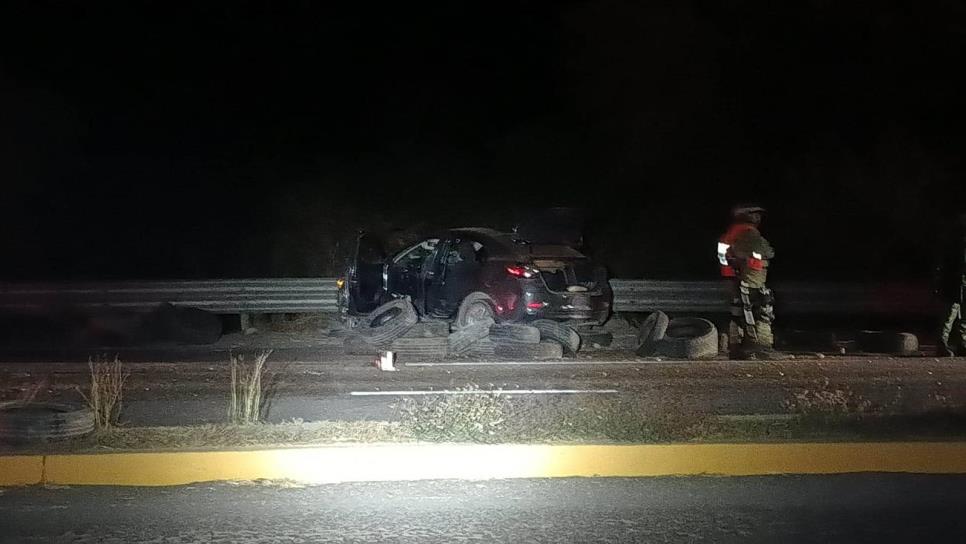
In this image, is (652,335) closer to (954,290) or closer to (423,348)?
(423,348)

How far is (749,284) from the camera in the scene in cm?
1240

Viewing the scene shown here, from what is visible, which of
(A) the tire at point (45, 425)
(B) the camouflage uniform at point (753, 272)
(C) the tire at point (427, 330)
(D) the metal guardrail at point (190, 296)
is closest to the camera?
(A) the tire at point (45, 425)

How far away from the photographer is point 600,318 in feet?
43.4

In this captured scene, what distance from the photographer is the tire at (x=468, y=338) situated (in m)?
13.0

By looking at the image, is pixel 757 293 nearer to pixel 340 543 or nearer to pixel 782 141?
pixel 340 543

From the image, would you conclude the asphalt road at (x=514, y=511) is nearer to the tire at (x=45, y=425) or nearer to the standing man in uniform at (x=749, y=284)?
the tire at (x=45, y=425)

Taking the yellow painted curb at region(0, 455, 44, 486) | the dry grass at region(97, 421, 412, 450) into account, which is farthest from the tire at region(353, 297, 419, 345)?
the yellow painted curb at region(0, 455, 44, 486)

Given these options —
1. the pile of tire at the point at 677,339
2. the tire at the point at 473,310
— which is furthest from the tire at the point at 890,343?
the tire at the point at 473,310

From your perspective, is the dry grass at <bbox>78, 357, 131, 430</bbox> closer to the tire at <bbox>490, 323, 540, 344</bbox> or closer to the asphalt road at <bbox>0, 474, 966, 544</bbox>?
A: the asphalt road at <bbox>0, 474, 966, 544</bbox>

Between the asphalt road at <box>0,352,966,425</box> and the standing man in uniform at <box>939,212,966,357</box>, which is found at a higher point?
the standing man in uniform at <box>939,212,966,357</box>

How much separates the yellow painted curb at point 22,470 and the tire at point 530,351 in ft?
21.8

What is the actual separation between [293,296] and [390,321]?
2.81 m

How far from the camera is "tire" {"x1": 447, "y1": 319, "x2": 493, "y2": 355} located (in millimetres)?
13023

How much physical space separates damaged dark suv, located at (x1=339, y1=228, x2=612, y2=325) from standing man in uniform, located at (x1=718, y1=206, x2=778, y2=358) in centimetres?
164
